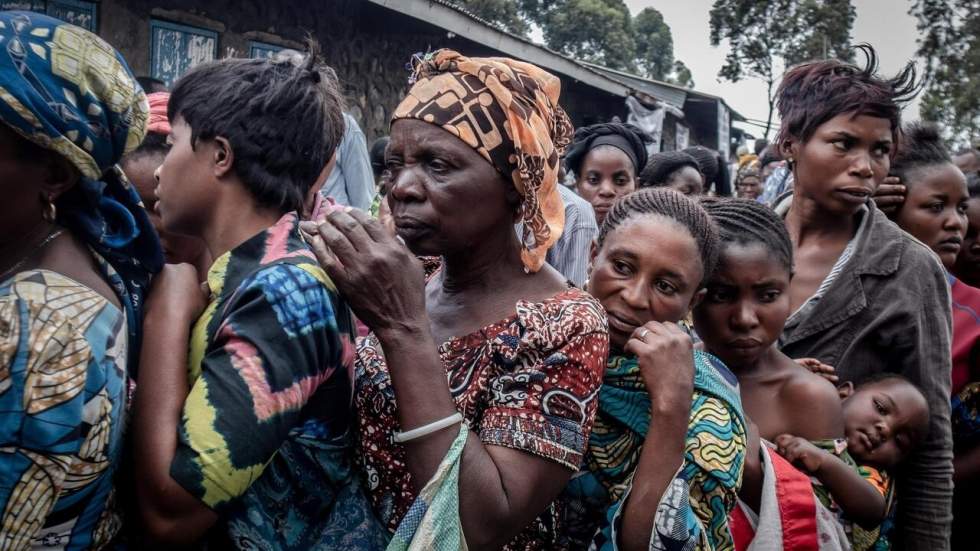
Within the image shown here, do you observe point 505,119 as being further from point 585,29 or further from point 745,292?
point 585,29

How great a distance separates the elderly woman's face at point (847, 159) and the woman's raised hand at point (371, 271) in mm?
2001

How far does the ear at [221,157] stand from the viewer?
1.73 metres

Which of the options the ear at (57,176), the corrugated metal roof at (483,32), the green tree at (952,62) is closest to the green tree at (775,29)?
the green tree at (952,62)

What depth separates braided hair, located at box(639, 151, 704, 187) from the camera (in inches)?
229

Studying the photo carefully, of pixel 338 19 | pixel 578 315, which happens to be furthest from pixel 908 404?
pixel 338 19

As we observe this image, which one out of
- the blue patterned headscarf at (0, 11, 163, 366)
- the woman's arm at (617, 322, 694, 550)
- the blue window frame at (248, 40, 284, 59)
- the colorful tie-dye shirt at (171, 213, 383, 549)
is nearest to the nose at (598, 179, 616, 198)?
the woman's arm at (617, 322, 694, 550)

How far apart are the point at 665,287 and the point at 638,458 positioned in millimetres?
435

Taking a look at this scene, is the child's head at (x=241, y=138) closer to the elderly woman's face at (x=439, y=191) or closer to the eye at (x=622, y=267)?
the elderly woman's face at (x=439, y=191)

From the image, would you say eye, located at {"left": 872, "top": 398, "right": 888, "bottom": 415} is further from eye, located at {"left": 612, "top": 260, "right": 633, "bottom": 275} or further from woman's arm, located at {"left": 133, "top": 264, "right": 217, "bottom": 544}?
woman's arm, located at {"left": 133, "top": 264, "right": 217, "bottom": 544}

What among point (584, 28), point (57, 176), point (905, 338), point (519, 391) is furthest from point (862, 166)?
point (584, 28)

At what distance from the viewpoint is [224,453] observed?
140 centimetres

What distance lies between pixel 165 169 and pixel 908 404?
237 cm

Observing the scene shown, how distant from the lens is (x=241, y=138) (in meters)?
1.72

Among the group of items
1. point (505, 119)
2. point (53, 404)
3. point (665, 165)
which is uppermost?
point (505, 119)
